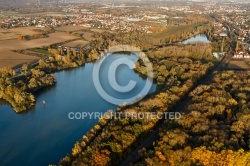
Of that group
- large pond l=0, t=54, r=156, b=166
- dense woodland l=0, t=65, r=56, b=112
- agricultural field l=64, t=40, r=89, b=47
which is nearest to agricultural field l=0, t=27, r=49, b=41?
agricultural field l=64, t=40, r=89, b=47

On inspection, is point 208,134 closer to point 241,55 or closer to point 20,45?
point 241,55

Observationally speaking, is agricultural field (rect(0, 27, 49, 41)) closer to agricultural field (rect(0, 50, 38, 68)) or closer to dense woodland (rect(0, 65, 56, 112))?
agricultural field (rect(0, 50, 38, 68))

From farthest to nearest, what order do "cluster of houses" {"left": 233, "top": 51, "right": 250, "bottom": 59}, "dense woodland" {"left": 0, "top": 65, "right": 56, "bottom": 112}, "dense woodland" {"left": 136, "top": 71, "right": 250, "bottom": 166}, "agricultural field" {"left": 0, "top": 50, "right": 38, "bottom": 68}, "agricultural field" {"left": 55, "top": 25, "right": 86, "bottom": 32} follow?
"agricultural field" {"left": 55, "top": 25, "right": 86, "bottom": 32} → "cluster of houses" {"left": 233, "top": 51, "right": 250, "bottom": 59} → "agricultural field" {"left": 0, "top": 50, "right": 38, "bottom": 68} → "dense woodland" {"left": 0, "top": 65, "right": 56, "bottom": 112} → "dense woodland" {"left": 136, "top": 71, "right": 250, "bottom": 166}

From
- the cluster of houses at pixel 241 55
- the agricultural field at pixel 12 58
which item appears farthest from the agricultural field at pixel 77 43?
the cluster of houses at pixel 241 55

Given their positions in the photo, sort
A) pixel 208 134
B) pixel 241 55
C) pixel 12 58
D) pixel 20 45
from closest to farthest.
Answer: pixel 208 134
pixel 12 58
pixel 241 55
pixel 20 45

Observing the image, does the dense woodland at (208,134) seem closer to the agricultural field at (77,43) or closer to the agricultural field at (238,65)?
the agricultural field at (238,65)

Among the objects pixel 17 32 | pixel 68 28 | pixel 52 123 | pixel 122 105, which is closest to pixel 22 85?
pixel 52 123
